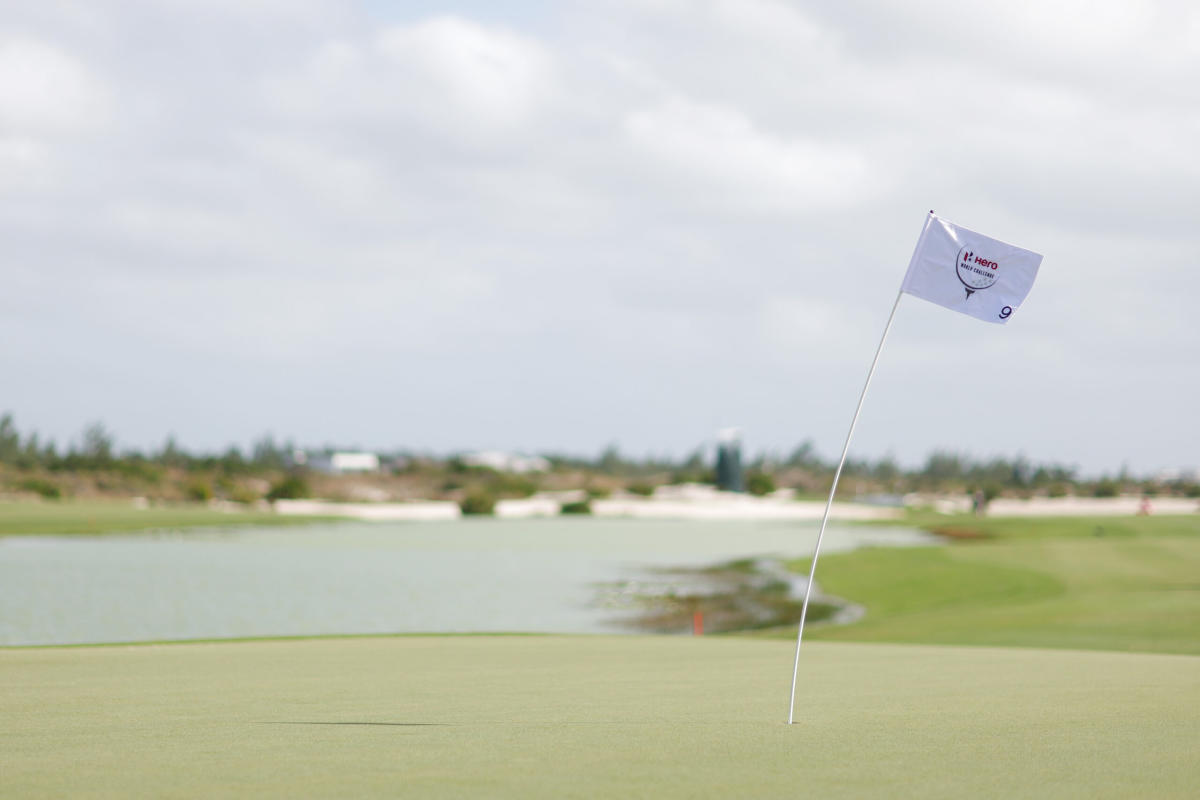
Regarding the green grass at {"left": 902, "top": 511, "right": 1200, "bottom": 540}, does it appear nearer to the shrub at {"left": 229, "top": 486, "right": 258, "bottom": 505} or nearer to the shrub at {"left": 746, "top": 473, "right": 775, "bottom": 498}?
the shrub at {"left": 229, "top": 486, "right": 258, "bottom": 505}

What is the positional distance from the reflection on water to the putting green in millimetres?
14168

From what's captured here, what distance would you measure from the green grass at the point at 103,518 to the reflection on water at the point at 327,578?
3929mm

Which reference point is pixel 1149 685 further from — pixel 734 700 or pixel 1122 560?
pixel 1122 560

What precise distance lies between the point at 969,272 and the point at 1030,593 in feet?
81.5

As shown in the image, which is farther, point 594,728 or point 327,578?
point 327,578

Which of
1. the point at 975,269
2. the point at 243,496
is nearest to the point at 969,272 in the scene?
the point at 975,269

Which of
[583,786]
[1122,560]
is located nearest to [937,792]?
[583,786]

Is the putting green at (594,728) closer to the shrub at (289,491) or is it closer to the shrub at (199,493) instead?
the shrub at (199,493)

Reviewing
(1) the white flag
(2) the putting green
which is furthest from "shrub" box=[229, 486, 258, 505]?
(1) the white flag

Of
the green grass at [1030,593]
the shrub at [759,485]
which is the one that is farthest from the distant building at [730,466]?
the green grass at [1030,593]

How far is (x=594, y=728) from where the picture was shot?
8.62 metres

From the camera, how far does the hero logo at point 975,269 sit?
384 inches

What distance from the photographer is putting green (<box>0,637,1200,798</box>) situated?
6.64 meters

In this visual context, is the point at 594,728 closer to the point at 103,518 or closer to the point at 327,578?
the point at 327,578
